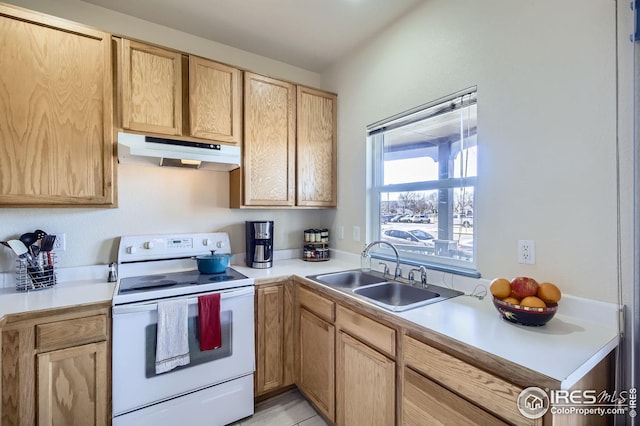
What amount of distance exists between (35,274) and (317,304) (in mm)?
1671

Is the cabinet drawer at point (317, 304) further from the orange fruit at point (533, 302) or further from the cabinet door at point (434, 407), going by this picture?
the orange fruit at point (533, 302)

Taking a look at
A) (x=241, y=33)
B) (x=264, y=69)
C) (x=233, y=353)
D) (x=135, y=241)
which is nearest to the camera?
(x=233, y=353)

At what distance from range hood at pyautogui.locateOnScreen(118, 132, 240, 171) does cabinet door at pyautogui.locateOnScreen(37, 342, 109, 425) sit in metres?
1.08

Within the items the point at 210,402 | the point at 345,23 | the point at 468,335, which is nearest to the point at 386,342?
the point at 468,335

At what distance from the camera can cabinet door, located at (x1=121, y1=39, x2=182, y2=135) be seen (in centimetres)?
181

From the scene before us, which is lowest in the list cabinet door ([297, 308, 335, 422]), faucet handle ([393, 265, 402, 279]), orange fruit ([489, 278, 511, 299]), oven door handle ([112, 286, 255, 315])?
cabinet door ([297, 308, 335, 422])

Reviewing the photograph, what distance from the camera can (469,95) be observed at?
1.67 metres

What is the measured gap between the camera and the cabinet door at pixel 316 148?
2520 mm

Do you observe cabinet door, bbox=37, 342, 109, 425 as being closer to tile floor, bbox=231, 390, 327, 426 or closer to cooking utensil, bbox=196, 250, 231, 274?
cooking utensil, bbox=196, 250, 231, 274

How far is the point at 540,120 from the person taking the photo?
52.9 inches

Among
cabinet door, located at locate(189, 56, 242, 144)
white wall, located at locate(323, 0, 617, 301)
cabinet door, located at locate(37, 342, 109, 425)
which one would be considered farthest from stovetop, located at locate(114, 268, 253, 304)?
white wall, located at locate(323, 0, 617, 301)

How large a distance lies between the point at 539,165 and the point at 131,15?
2.76 metres

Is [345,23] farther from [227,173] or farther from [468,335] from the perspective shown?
[468,335]


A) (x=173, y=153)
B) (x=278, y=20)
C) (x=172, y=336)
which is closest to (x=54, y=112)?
(x=173, y=153)
